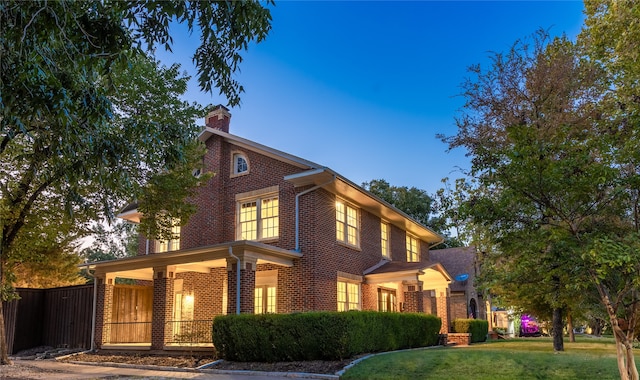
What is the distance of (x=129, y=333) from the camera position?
2006 centimetres

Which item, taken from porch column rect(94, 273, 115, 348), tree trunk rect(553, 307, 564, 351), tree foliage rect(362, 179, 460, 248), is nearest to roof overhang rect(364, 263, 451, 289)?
tree trunk rect(553, 307, 564, 351)

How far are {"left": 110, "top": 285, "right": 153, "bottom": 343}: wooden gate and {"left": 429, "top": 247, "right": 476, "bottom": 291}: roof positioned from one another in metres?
19.7

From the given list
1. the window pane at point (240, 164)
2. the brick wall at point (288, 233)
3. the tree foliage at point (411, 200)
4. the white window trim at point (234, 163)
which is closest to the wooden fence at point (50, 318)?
the brick wall at point (288, 233)

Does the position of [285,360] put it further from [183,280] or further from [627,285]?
[627,285]

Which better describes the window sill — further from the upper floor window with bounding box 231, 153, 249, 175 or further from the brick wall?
the upper floor window with bounding box 231, 153, 249, 175

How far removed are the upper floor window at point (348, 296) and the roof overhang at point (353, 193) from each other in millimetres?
3276

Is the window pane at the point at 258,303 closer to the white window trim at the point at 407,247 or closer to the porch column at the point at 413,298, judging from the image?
the porch column at the point at 413,298

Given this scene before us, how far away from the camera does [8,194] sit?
13.3 m

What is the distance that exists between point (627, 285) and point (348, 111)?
22.0m

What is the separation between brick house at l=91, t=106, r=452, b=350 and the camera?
1636cm

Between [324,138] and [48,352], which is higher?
[324,138]

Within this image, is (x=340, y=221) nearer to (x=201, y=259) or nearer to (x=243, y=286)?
(x=243, y=286)

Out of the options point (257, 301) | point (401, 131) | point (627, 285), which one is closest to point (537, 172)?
point (627, 285)

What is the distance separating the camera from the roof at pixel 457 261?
108ft
